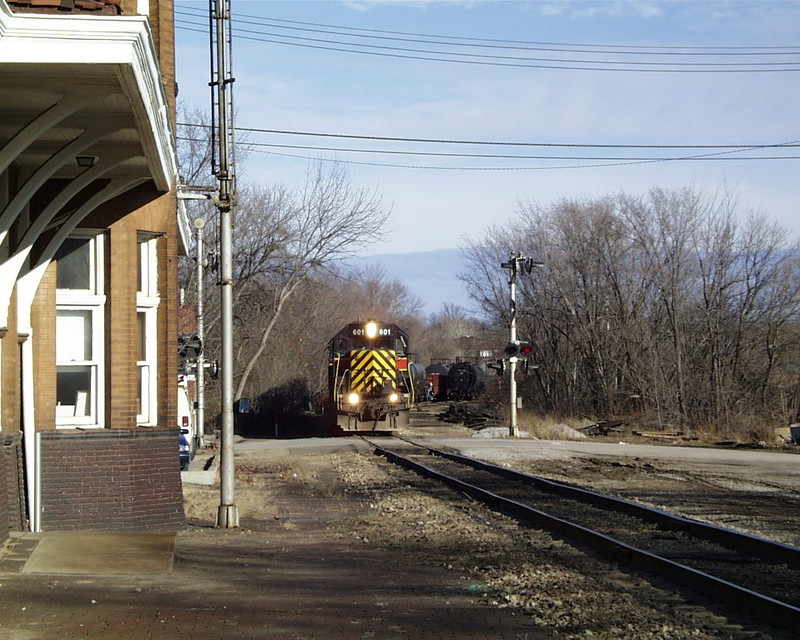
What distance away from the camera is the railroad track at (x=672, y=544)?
8375mm

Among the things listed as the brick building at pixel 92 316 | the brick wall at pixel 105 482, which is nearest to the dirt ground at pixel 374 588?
the brick wall at pixel 105 482

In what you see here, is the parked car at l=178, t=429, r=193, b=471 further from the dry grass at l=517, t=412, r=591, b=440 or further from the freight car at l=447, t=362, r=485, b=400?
the freight car at l=447, t=362, r=485, b=400

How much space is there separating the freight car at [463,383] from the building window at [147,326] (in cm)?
5482

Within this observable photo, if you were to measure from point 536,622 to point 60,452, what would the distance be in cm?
638

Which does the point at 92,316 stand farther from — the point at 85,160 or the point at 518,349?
the point at 518,349

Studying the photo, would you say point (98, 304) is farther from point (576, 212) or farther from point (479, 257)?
point (479, 257)

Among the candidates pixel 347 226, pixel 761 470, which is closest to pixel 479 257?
pixel 347 226

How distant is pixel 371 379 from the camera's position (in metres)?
32.0

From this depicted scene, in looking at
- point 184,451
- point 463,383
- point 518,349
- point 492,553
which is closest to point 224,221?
point 492,553

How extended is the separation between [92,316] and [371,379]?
2047 cm

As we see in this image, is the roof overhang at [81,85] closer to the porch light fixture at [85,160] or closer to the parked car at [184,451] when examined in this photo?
the porch light fixture at [85,160]

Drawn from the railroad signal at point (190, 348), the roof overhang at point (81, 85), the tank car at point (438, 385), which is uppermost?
the roof overhang at point (81, 85)

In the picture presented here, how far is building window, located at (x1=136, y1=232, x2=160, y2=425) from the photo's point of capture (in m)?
12.6

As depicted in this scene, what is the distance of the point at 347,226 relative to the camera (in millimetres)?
35562
